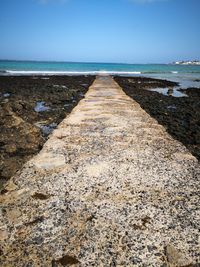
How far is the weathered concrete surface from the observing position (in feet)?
7.68

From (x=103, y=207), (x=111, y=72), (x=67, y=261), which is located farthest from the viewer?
(x=111, y=72)

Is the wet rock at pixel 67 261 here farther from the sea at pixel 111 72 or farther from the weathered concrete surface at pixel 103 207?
the sea at pixel 111 72

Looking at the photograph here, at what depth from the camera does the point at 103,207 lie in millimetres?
3012

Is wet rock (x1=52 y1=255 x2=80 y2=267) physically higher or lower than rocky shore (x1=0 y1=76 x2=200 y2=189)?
higher

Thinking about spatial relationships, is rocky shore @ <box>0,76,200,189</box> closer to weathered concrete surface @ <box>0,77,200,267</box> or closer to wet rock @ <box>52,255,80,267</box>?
weathered concrete surface @ <box>0,77,200,267</box>

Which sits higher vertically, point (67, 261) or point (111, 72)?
point (67, 261)

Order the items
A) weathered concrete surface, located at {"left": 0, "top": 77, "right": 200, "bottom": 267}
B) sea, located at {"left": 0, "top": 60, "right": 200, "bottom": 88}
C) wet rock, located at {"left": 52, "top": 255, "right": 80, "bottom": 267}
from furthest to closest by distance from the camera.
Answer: sea, located at {"left": 0, "top": 60, "right": 200, "bottom": 88} → weathered concrete surface, located at {"left": 0, "top": 77, "right": 200, "bottom": 267} → wet rock, located at {"left": 52, "top": 255, "right": 80, "bottom": 267}

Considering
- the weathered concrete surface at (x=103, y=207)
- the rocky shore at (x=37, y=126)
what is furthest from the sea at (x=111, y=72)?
the weathered concrete surface at (x=103, y=207)

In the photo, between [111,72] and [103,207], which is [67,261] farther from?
[111,72]

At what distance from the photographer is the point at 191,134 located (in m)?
6.45

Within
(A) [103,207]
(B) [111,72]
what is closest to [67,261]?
(A) [103,207]

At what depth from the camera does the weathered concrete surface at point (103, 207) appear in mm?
2340

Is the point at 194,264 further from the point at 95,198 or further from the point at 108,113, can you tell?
the point at 108,113

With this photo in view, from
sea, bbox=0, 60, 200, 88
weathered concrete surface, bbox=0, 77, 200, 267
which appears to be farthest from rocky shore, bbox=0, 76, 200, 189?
sea, bbox=0, 60, 200, 88
